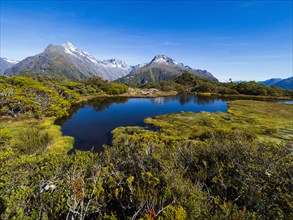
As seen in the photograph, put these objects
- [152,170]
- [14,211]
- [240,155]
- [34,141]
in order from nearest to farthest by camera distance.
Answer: [14,211], [152,170], [240,155], [34,141]

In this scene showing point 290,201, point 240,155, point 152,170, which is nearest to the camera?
point 290,201

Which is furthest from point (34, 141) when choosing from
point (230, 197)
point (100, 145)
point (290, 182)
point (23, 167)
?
point (290, 182)

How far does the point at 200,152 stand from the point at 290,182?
716 centimetres

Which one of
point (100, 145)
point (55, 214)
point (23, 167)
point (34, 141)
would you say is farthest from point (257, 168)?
point (34, 141)

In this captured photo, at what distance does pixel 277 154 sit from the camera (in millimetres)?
13633

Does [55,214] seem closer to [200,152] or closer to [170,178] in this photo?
[170,178]

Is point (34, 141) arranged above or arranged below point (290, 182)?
below

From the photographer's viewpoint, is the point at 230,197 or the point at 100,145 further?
the point at 100,145

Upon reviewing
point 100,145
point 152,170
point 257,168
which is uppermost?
point 257,168

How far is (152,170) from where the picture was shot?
13.5 m

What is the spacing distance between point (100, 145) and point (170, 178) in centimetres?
2286

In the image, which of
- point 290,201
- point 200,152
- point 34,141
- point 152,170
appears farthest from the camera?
point 34,141

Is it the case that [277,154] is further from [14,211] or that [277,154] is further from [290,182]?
[14,211]

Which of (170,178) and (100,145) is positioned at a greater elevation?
(170,178)
